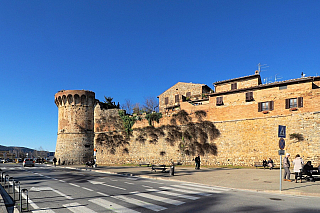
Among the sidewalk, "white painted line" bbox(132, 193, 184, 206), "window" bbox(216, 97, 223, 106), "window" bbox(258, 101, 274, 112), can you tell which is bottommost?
the sidewalk

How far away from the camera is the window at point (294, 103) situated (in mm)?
25456

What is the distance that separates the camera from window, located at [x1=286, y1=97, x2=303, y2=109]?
83.5 ft

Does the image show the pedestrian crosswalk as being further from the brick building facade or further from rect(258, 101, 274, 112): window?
rect(258, 101, 274, 112): window

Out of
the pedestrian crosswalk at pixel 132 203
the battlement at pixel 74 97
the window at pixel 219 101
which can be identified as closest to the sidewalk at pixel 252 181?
the pedestrian crosswalk at pixel 132 203

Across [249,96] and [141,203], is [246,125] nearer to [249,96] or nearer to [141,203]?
[249,96]

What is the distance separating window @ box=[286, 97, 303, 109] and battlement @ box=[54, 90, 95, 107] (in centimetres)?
3516

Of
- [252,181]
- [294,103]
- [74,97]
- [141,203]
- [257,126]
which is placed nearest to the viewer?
[141,203]

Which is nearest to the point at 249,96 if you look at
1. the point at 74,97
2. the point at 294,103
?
the point at 294,103

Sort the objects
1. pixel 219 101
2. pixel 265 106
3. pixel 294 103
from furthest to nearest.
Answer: pixel 219 101 < pixel 265 106 < pixel 294 103

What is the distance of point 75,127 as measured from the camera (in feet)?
148

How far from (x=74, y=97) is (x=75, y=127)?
19.5 ft

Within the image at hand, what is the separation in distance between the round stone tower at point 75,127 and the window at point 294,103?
35.2 meters

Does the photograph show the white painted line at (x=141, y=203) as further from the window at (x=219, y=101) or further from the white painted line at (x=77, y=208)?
the window at (x=219, y=101)

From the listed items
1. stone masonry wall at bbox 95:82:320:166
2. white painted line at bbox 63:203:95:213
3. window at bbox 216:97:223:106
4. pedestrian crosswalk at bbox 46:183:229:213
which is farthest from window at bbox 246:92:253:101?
white painted line at bbox 63:203:95:213
